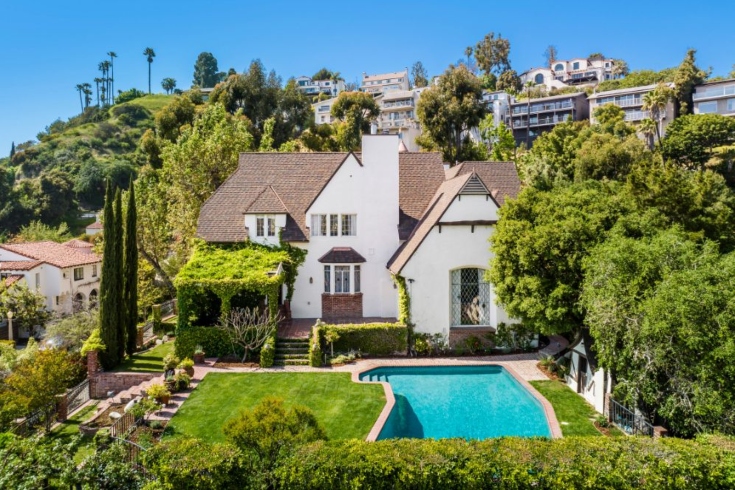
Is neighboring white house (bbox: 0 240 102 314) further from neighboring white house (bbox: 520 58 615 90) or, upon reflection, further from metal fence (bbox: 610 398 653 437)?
neighboring white house (bbox: 520 58 615 90)

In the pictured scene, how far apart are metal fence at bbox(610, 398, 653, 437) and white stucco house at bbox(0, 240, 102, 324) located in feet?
122

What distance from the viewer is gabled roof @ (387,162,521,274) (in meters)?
26.9

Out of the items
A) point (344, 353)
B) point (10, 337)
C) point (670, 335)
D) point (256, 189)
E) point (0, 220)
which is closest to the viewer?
point (670, 335)

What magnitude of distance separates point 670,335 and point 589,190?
30.1 ft

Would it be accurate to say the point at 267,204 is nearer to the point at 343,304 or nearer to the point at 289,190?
the point at 289,190

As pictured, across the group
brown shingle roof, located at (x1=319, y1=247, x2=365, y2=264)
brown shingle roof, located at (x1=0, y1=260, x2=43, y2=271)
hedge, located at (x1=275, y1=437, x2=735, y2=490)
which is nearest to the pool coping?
Answer: hedge, located at (x1=275, y1=437, x2=735, y2=490)

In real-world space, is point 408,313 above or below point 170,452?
above

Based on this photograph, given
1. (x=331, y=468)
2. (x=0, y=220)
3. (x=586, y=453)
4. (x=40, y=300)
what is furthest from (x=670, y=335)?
(x=0, y=220)

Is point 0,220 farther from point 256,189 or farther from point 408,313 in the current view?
point 408,313

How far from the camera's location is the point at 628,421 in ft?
55.2

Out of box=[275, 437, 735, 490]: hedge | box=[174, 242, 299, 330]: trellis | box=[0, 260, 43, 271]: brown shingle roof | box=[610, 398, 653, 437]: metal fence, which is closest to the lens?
box=[275, 437, 735, 490]: hedge

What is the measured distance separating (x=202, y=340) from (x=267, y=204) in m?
9.74

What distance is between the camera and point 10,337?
125ft

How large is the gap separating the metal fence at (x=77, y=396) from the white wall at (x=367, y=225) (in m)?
12.3
